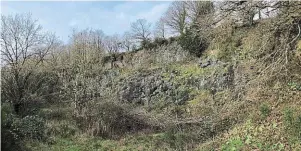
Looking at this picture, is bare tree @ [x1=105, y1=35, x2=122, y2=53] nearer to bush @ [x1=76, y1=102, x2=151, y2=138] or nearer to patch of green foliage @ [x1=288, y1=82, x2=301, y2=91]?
bush @ [x1=76, y1=102, x2=151, y2=138]

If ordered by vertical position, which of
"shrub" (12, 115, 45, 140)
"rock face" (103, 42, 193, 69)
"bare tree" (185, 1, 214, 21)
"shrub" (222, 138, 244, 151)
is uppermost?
"bare tree" (185, 1, 214, 21)

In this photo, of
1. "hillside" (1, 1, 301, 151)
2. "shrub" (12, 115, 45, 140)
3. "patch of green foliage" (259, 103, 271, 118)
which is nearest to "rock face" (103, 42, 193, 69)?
"hillside" (1, 1, 301, 151)

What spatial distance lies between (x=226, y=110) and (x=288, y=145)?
6.29m

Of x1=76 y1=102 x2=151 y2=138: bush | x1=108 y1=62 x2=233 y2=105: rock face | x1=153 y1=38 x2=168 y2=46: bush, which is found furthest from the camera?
x1=153 y1=38 x2=168 y2=46: bush

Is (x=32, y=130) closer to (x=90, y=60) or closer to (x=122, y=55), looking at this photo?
(x=90, y=60)

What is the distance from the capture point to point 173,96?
82.3 feet

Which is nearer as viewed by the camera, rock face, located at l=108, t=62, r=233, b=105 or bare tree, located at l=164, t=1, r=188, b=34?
rock face, located at l=108, t=62, r=233, b=105

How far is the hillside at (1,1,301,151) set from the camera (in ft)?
49.6

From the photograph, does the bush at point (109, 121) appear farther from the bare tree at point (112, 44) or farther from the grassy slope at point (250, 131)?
the bare tree at point (112, 44)

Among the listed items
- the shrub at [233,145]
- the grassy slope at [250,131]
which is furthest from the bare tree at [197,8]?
the shrub at [233,145]

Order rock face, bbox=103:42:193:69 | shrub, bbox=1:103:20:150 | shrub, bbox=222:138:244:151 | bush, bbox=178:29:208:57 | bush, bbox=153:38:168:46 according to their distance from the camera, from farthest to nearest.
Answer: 1. bush, bbox=153:38:168:46
2. rock face, bbox=103:42:193:69
3. bush, bbox=178:29:208:57
4. shrub, bbox=1:103:20:150
5. shrub, bbox=222:138:244:151

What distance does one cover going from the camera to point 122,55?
33.0 meters

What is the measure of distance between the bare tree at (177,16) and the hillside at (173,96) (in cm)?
126

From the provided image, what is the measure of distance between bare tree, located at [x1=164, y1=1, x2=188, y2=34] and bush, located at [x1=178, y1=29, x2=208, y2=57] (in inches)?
70.8
